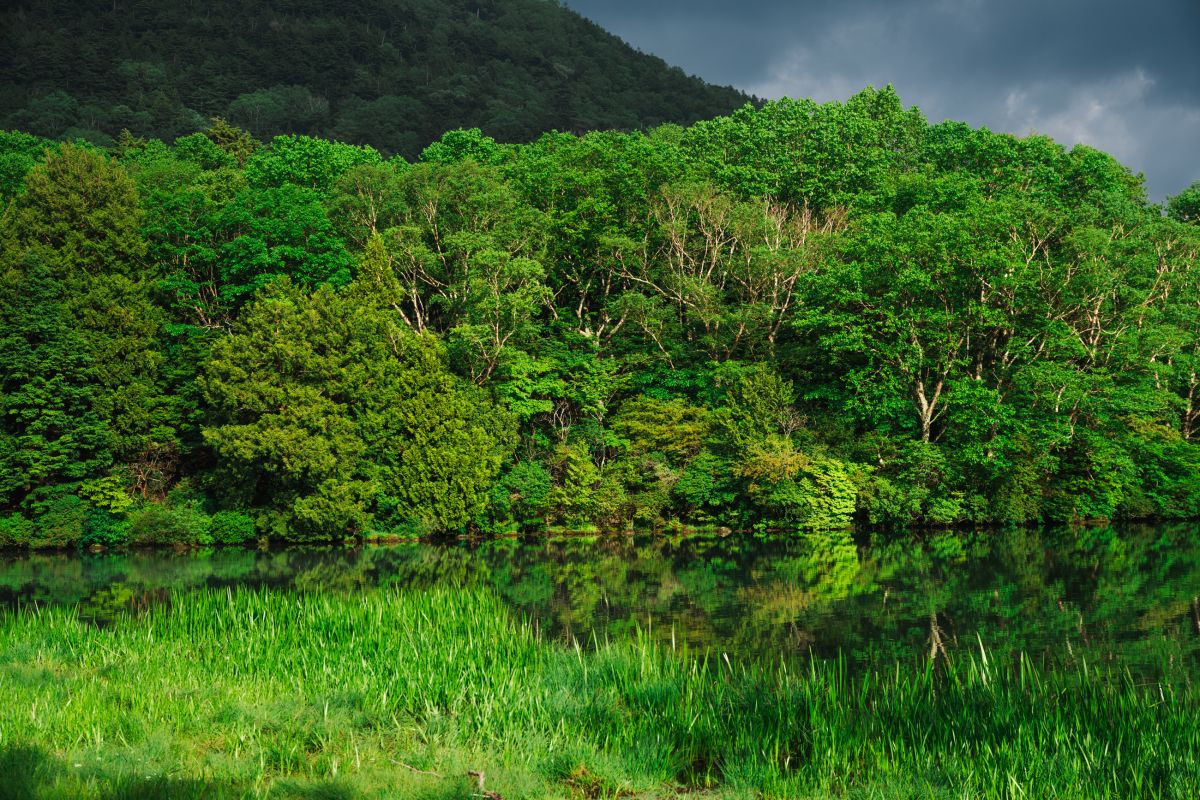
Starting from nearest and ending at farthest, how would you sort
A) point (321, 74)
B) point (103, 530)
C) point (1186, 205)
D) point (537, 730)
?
point (537, 730), point (103, 530), point (1186, 205), point (321, 74)

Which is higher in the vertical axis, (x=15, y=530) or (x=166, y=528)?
(x=166, y=528)

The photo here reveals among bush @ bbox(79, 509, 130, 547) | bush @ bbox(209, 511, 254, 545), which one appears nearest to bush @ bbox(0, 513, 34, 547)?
bush @ bbox(79, 509, 130, 547)

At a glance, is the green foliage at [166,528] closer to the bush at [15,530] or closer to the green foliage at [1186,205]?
the bush at [15,530]

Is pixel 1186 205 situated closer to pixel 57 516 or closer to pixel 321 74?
pixel 57 516

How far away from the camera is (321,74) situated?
86250 millimetres

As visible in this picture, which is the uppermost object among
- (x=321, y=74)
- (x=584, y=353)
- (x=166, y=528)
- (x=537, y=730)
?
(x=321, y=74)

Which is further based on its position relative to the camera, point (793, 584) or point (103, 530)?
point (103, 530)

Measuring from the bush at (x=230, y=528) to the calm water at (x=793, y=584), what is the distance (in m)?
1.85

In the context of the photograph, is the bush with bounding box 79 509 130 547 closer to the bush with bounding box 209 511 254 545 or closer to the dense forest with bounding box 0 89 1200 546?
the dense forest with bounding box 0 89 1200 546

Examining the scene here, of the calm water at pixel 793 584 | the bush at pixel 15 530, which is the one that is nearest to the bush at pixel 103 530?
the bush at pixel 15 530

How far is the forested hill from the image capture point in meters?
70.0

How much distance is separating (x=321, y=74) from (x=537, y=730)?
3521 inches

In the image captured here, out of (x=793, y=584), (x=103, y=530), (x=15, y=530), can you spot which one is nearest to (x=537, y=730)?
(x=793, y=584)

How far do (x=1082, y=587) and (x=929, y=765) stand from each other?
13389 mm
